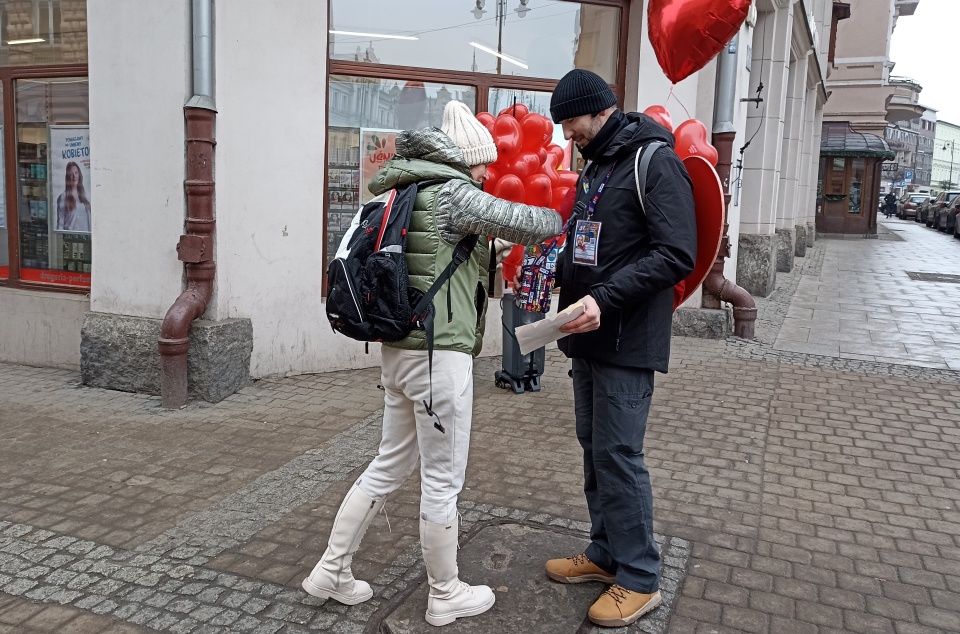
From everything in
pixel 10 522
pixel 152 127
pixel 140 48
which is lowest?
pixel 10 522

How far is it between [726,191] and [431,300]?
7068 millimetres

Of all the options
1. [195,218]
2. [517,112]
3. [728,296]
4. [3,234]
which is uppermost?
[517,112]

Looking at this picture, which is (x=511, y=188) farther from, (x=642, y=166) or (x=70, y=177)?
(x=70, y=177)

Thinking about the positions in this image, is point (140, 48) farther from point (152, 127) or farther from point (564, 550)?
point (564, 550)

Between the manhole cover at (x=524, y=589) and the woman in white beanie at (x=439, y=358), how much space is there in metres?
0.11

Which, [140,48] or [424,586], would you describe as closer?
[424,586]

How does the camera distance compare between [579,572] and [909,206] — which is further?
[909,206]

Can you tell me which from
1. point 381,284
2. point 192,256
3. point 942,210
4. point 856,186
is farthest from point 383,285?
point 942,210

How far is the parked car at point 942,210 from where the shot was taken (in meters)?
35.1

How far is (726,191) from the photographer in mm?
9336

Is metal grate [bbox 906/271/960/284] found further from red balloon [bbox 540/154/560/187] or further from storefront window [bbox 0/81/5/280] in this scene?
storefront window [bbox 0/81/5/280]

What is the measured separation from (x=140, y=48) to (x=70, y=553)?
395cm

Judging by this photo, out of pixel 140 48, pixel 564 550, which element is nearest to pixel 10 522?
pixel 564 550

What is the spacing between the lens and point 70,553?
3.86m
